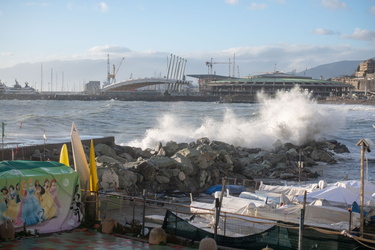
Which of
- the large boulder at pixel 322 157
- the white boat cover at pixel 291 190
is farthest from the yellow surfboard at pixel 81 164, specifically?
the large boulder at pixel 322 157

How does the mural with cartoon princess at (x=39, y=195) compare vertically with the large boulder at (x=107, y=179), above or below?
above

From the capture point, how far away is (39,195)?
818 cm

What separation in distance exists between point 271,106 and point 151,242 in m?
39.1

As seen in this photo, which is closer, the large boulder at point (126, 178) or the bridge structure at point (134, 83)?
the large boulder at point (126, 178)

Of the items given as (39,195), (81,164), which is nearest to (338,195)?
(81,164)

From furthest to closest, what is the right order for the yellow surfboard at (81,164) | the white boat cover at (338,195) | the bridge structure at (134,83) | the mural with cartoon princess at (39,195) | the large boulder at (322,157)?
the bridge structure at (134,83) → the large boulder at (322,157) → the white boat cover at (338,195) → the yellow surfboard at (81,164) → the mural with cartoon princess at (39,195)

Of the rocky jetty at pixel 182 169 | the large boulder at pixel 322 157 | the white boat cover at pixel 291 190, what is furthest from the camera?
the large boulder at pixel 322 157

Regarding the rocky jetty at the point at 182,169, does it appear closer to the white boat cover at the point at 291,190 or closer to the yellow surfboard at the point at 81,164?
the white boat cover at the point at 291,190

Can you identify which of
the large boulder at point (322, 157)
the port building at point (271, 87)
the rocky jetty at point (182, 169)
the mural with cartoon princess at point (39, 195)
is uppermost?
the port building at point (271, 87)

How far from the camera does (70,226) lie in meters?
8.63

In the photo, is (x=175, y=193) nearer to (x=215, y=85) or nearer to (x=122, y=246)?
(x=122, y=246)

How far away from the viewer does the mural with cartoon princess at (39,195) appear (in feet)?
25.8

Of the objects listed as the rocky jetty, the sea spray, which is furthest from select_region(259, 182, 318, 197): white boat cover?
the sea spray

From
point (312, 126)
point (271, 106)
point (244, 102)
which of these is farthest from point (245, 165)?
point (244, 102)
